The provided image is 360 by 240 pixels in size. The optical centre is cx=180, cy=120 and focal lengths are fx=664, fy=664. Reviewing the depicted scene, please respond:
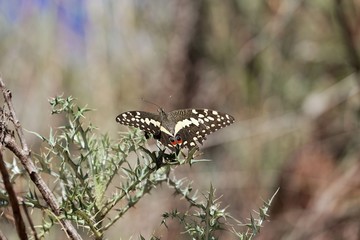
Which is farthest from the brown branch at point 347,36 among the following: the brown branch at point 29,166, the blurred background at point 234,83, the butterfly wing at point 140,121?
the brown branch at point 29,166

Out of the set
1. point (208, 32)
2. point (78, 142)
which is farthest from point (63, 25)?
point (78, 142)

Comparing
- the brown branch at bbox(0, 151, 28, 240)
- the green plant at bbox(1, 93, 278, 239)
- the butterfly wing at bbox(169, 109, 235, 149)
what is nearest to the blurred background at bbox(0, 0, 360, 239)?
the butterfly wing at bbox(169, 109, 235, 149)

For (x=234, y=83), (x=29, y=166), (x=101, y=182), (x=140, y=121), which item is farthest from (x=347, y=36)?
(x=29, y=166)

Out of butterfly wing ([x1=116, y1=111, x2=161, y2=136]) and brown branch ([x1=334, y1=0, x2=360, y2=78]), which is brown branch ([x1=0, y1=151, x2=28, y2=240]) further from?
brown branch ([x1=334, y1=0, x2=360, y2=78])

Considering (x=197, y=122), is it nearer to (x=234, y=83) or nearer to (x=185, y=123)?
(x=185, y=123)

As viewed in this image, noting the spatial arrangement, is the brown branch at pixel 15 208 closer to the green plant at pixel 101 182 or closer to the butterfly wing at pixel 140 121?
the green plant at pixel 101 182
